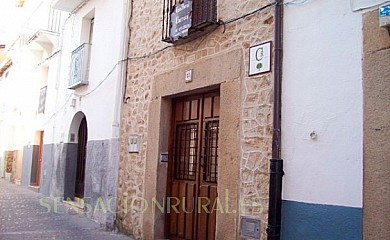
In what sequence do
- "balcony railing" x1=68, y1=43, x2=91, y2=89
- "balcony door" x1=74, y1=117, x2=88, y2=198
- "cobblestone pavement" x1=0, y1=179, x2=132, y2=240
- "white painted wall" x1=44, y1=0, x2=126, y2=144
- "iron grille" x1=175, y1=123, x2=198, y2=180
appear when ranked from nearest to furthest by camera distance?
"iron grille" x1=175, y1=123, x2=198, y2=180
"cobblestone pavement" x1=0, y1=179, x2=132, y2=240
"white painted wall" x1=44, y1=0, x2=126, y2=144
"balcony railing" x1=68, y1=43, x2=91, y2=89
"balcony door" x1=74, y1=117, x2=88, y2=198

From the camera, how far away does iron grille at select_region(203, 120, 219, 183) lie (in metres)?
5.55

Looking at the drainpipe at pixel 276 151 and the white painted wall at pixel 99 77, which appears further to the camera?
the white painted wall at pixel 99 77

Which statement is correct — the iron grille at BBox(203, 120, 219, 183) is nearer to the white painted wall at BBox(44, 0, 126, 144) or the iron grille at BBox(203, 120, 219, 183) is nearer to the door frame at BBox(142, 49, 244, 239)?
the door frame at BBox(142, 49, 244, 239)

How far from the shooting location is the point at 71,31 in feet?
37.9

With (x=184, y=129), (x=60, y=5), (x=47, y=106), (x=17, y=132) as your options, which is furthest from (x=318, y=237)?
(x=17, y=132)

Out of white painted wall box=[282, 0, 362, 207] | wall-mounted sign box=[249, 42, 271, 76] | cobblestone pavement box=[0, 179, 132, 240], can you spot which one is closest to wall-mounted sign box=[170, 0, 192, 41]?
wall-mounted sign box=[249, 42, 271, 76]

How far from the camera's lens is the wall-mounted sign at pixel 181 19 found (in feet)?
19.0

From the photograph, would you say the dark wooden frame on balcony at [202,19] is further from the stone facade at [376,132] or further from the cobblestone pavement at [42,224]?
the cobblestone pavement at [42,224]

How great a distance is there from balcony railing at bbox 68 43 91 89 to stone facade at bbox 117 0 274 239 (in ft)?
7.62

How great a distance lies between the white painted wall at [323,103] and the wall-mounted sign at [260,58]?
0.78 ft

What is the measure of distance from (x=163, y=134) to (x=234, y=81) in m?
1.84

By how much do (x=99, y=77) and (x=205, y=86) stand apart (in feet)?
13.3

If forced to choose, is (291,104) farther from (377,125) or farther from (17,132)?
(17,132)

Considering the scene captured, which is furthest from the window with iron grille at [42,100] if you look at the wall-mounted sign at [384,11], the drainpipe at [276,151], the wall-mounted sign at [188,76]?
the wall-mounted sign at [384,11]
